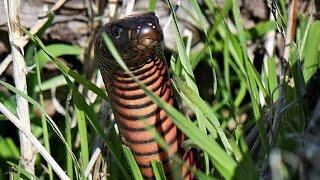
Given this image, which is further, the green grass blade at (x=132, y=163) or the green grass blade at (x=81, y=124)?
the green grass blade at (x=81, y=124)

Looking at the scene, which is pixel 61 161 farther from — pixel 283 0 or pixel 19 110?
pixel 283 0

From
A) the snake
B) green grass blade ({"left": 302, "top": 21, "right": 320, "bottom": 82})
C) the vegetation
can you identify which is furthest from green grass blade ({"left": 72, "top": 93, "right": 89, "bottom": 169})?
green grass blade ({"left": 302, "top": 21, "right": 320, "bottom": 82})

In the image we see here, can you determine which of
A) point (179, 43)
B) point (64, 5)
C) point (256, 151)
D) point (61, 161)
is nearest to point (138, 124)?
point (179, 43)

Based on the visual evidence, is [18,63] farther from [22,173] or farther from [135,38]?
[135,38]

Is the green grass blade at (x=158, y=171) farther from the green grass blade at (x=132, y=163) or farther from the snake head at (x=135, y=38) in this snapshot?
the snake head at (x=135, y=38)

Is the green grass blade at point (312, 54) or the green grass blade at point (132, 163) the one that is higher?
the green grass blade at point (312, 54)

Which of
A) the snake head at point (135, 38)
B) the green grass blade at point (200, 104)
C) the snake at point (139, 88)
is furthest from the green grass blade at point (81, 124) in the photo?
the green grass blade at point (200, 104)

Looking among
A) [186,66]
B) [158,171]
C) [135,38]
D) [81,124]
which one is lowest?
[158,171]

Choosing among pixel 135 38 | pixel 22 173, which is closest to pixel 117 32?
pixel 135 38
